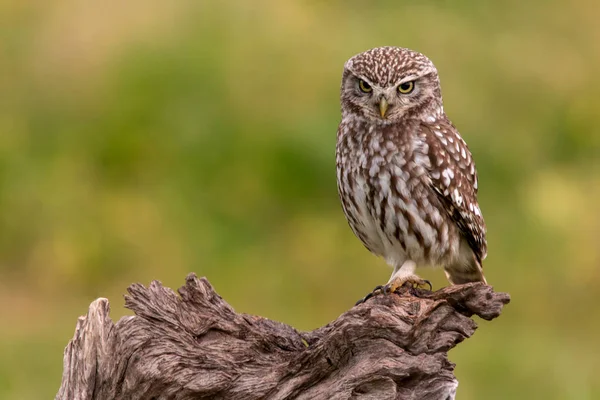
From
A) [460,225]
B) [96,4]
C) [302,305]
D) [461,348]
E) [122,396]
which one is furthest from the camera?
[96,4]

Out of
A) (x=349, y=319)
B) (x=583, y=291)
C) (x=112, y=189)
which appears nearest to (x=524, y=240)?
(x=583, y=291)

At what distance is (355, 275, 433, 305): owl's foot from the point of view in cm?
533

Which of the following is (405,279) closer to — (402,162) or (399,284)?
(399,284)

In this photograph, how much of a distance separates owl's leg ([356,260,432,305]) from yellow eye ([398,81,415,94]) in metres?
0.80

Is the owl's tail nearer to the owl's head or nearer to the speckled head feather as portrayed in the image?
the owl's head

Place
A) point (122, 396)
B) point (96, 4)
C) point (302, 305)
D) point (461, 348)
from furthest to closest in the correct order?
point (96, 4) < point (302, 305) < point (461, 348) < point (122, 396)

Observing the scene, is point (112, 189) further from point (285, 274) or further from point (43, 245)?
point (285, 274)

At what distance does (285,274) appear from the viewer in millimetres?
9359

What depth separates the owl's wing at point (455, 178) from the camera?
5.50 meters

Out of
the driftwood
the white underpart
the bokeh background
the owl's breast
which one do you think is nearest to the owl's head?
the owl's breast

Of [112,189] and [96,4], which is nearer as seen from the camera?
[112,189]

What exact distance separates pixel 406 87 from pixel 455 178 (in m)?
0.48

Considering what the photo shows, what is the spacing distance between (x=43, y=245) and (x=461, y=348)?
10.4ft

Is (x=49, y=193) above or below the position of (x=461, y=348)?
A: above
